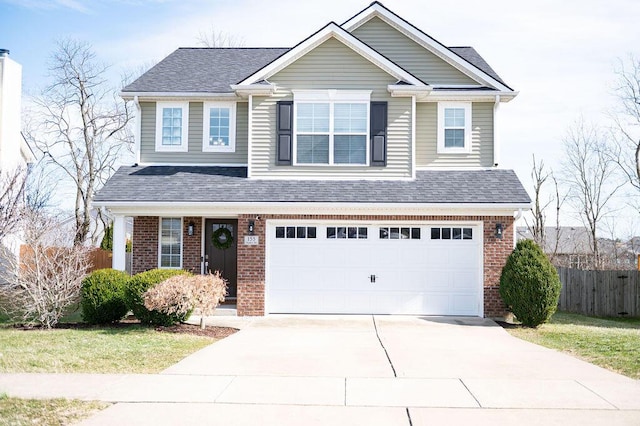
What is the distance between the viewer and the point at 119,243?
56.4 feet

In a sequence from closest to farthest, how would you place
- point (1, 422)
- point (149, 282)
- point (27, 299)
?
point (1, 422) → point (149, 282) → point (27, 299)

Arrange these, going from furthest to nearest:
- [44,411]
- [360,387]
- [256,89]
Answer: [256,89]
[360,387]
[44,411]

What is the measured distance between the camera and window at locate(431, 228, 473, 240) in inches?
671

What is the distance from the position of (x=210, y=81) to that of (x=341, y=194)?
18.3 ft

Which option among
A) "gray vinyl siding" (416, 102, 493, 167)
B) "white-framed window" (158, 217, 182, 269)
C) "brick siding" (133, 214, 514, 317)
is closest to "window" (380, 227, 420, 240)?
"brick siding" (133, 214, 514, 317)

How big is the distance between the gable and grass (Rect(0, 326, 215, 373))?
290 inches

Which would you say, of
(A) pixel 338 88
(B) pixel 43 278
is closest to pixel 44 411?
(B) pixel 43 278

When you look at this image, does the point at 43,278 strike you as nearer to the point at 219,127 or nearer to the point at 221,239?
the point at 221,239

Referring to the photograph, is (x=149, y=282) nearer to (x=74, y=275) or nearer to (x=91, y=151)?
(x=74, y=275)

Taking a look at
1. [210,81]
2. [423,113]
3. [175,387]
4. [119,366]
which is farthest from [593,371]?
[210,81]

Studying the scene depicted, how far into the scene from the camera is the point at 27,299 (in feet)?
51.2

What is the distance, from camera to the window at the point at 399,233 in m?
17.1

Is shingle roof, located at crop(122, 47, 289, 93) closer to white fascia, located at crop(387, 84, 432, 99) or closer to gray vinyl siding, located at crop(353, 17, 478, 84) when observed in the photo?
gray vinyl siding, located at crop(353, 17, 478, 84)

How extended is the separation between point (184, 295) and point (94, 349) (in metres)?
2.56
